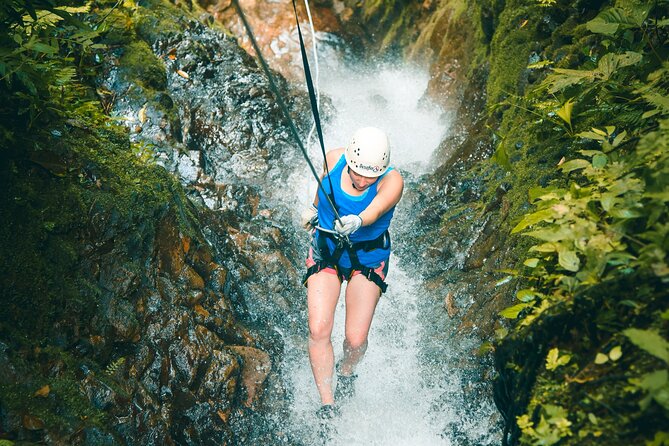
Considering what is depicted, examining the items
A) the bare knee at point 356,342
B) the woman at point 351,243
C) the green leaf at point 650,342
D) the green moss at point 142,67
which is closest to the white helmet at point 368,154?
the woman at point 351,243

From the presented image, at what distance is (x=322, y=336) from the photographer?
4715 mm

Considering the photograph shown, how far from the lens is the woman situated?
15.0ft

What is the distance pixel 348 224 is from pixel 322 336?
1.11 meters

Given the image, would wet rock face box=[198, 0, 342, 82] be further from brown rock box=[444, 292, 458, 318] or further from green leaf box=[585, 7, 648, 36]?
green leaf box=[585, 7, 648, 36]

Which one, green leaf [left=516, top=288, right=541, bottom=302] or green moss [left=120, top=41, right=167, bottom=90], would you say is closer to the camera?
green leaf [left=516, top=288, right=541, bottom=302]

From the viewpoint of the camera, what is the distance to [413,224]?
311 inches

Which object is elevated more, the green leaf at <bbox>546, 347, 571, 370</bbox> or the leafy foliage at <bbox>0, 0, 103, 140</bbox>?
the green leaf at <bbox>546, 347, 571, 370</bbox>

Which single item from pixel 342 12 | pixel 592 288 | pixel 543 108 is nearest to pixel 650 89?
pixel 543 108

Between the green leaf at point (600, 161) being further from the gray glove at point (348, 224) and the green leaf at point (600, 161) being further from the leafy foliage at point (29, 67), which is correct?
the leafy foliage at point (29, 67)

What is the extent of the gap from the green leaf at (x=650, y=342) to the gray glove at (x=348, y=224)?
2.46 metres

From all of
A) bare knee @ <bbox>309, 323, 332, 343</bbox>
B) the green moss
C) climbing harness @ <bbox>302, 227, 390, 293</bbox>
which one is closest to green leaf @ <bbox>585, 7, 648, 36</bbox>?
climbing harness @ <bbox>302, 227, 390, 293</bbox>

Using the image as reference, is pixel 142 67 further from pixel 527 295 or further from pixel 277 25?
pixel 527 295

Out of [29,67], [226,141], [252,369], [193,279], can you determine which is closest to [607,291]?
[252,369]

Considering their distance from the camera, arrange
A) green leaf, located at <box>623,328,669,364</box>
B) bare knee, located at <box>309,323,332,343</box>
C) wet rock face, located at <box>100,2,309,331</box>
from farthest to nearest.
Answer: wet rock face, located at <box>100,2,309,331</box> < bare knee, located at <box>309,323,332,343</box> < green leaf, located at <box>623,328,669,364</box>
